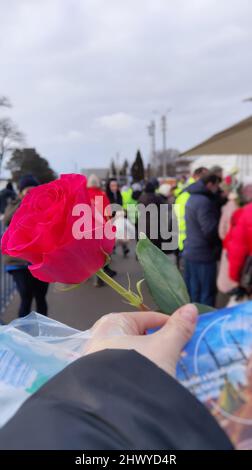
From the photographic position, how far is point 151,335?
20.6 inches

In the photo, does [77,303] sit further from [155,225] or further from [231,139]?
[155,225]

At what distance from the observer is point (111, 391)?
429 mm

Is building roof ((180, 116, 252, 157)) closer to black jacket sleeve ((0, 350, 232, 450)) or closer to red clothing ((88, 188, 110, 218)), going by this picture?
red clothing ((88, 188, 110, 218))

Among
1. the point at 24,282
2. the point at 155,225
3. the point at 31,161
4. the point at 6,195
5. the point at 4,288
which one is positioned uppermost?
the point at 31,161

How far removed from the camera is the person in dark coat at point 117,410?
39 centimetres

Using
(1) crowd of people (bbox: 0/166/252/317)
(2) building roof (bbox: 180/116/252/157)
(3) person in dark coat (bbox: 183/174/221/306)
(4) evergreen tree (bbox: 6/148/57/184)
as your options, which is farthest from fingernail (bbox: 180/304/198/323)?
(3) person in dark coat (bbox: 183/174/221/306)

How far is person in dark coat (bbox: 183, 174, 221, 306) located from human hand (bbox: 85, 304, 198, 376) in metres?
3.43

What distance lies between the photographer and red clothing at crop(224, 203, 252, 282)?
3588 millimetres

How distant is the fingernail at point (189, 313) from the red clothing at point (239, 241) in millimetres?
3157

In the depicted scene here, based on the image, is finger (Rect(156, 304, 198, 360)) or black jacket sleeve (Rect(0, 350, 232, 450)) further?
finger (Rect(156, 304, 198, 360))

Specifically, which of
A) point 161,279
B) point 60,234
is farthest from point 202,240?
point 60,234

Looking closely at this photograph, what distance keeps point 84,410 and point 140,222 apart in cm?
38

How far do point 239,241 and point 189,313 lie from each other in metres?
3.32
